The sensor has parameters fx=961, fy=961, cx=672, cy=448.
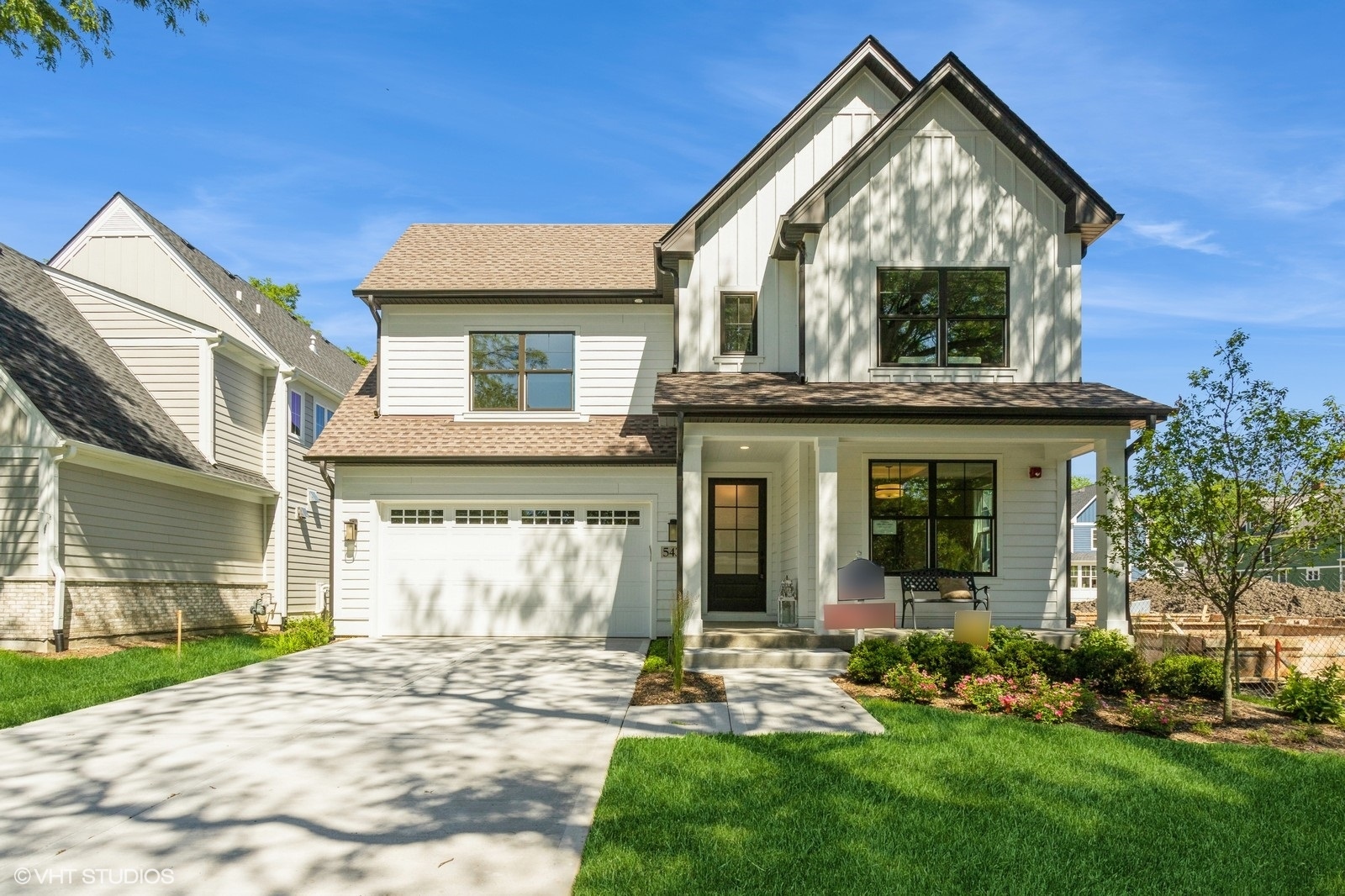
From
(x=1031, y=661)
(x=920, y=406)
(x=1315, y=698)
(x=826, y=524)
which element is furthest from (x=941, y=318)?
(x=1315, y=698)

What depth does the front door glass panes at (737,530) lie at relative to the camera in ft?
51.4

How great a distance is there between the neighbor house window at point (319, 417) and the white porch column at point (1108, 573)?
1679 cm

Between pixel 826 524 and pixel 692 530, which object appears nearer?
pixel 826 524

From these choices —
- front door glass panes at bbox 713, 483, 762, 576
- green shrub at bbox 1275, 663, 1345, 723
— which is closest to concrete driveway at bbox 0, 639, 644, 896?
front door glass panes at bbox 713, 483, 762, 576

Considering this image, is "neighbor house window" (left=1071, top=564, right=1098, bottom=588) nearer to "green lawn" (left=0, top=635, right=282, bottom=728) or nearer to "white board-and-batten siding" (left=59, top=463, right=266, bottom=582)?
"white board-and-batten siding" (left=59, top=463, right=266, bottom=582)

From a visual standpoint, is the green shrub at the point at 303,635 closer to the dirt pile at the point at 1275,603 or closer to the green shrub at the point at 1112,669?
the green shrub at the point at 1112,669

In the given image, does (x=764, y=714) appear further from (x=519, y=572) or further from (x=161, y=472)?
(x=161, y=472)

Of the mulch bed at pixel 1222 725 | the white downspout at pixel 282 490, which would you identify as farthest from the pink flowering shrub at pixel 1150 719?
the white downspout at pixel 282 490

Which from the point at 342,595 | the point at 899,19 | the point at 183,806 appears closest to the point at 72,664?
the point at 342,595

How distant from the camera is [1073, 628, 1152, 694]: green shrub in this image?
9.60m

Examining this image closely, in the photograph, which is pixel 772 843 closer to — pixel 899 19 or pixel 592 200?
pixel 899 19

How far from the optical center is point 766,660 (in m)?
11.2

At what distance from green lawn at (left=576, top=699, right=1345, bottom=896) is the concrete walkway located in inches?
17.0

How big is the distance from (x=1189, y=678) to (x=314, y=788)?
8111 mm
